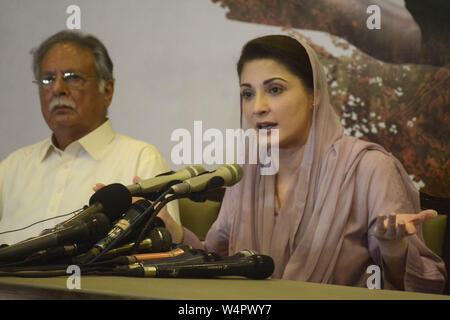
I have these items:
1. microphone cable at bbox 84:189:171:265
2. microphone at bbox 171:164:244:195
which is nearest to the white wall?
microphone at bbox 171:164:244:195

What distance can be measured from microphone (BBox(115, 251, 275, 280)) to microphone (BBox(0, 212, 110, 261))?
96 mm

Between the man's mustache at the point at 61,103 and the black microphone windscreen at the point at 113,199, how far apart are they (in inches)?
43.6

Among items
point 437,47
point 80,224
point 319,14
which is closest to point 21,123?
point 319,14

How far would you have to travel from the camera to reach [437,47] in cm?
207

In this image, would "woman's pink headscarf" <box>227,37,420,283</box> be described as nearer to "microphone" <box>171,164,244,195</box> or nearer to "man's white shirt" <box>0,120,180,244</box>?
"man's white shirt" <box>0,120,180,244</box>

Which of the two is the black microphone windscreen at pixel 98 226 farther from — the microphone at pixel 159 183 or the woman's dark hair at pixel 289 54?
the woman's dark hair at pixel 289 54

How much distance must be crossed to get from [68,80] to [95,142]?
26cm

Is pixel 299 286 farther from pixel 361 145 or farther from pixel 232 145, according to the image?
pixel 232 145

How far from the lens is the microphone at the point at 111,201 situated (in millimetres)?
928

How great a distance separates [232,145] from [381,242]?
3.05 feet

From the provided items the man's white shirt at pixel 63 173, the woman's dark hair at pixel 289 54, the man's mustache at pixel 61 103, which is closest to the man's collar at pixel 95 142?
the man's white shirt at pixel 63 173

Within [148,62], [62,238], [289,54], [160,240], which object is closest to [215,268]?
[160,240]

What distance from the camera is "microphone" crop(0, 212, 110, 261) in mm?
833

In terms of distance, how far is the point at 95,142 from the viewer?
76.5 inches
